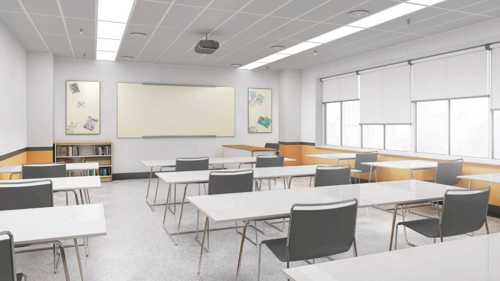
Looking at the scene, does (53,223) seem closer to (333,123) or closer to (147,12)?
(147,12)

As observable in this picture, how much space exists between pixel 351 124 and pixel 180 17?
5.33 meters

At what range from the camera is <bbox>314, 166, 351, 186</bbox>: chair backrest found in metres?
4.34

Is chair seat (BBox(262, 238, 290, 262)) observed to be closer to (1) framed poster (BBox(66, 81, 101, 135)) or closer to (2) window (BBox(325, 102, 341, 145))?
(2) window (BBox(325, 102, 341, 145))

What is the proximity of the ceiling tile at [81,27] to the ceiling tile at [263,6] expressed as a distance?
2.59 metres

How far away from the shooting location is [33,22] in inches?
232

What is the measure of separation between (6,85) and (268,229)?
499cm

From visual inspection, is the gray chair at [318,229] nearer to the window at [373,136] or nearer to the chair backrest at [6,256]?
the chair backrest at [6,256]

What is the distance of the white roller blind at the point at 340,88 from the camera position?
896 centimetres

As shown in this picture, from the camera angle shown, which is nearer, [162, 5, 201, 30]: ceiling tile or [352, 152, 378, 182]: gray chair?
[162, 5, 201, 30]: ceiling tile

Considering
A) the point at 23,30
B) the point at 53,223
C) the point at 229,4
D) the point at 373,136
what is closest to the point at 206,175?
the point at 229,4

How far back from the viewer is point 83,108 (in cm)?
905

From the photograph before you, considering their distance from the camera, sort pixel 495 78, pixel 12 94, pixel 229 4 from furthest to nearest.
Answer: pixel 12 94
pixel 495 78
pixel 229 4

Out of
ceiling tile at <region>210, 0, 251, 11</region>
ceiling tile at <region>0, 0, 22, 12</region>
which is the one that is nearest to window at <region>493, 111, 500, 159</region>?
ceiling tile at <region>210, 0, 251, 11</region>

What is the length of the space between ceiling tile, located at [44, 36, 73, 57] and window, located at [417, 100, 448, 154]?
6.94 metres
